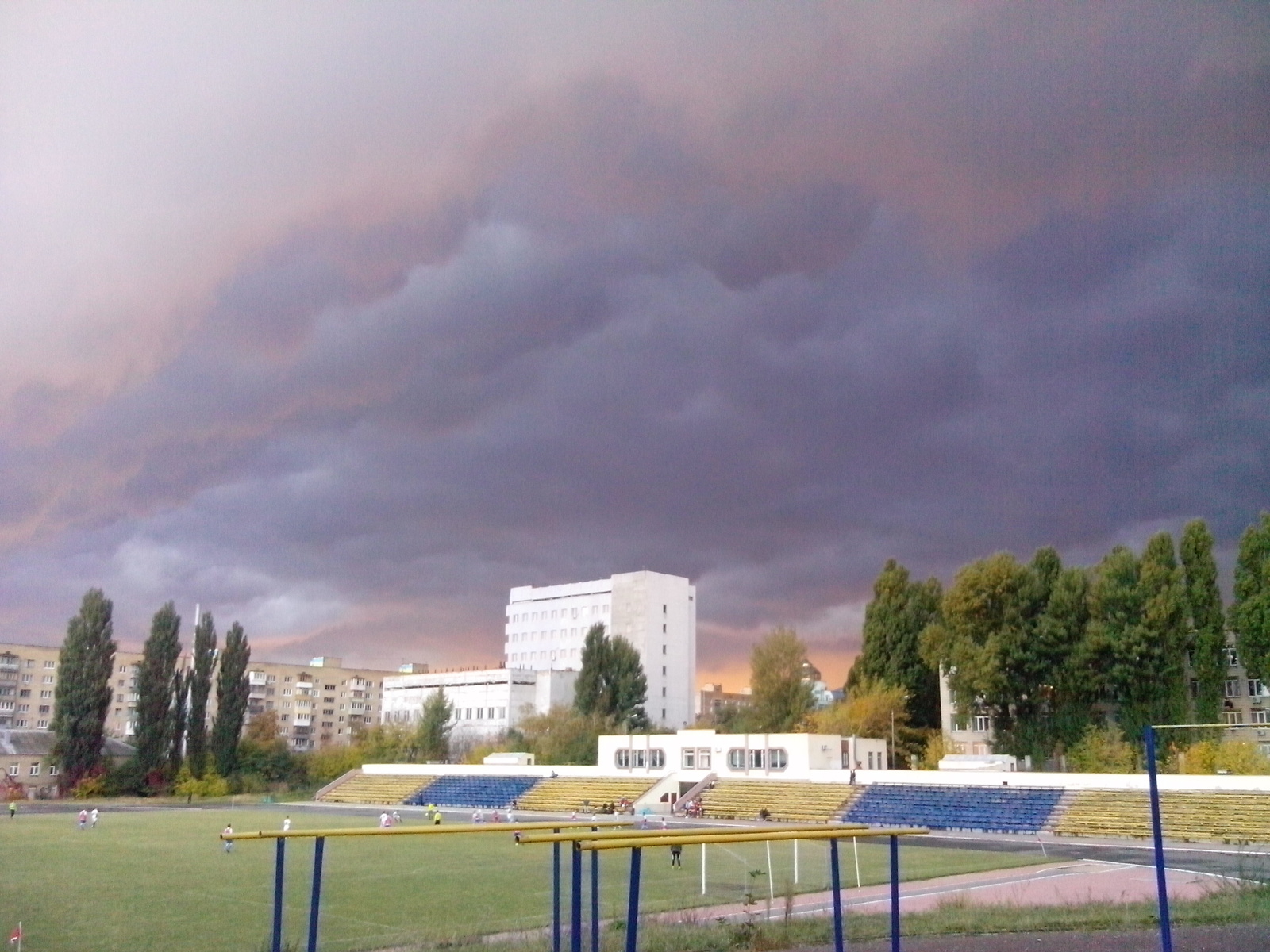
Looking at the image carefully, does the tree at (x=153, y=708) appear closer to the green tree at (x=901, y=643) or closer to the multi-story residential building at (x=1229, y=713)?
the green tree at (x=901, y=643)

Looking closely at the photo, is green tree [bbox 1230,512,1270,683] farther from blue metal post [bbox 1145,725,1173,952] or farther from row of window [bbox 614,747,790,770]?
blue metal post [bbox 1145,725,1173,952]

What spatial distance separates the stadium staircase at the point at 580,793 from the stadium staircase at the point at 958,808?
52.2 feet

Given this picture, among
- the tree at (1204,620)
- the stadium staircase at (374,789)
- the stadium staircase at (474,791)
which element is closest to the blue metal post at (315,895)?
the stadium staircase at (474,791)

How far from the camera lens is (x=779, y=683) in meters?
89.8

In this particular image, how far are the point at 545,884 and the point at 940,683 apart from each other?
5687 cm

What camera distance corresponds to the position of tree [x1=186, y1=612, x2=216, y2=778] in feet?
279

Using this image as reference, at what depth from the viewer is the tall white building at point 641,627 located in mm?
124188

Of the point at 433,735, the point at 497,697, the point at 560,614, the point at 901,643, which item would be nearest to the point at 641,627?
the point at 560,614

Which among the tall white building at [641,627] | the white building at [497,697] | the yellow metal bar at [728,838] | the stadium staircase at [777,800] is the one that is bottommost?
the stadium staircase at [777,800]

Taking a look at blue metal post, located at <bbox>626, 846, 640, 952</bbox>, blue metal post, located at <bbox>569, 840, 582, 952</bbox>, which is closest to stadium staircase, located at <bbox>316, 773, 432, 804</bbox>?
blue metal post, located at <bbox>569, 840, 582, 952</bbox>

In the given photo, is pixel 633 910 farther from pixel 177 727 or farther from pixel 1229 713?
pixel 177 727

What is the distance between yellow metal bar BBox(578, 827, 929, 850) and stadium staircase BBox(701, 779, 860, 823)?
46234 millimetres

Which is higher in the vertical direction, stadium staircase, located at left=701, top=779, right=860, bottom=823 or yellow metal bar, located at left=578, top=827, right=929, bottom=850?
yellow metal bar, located at left=578, top=827, right=929, bottom=850

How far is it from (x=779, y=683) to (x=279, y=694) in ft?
295
